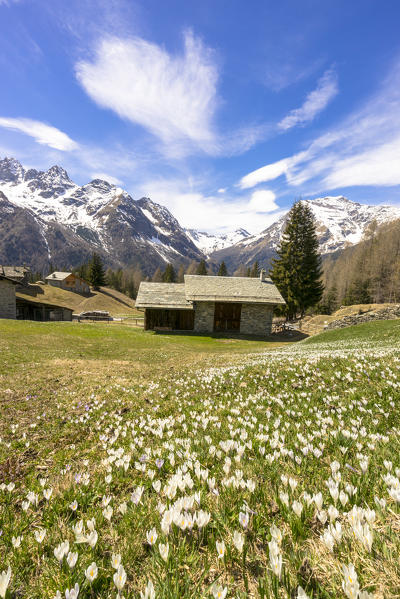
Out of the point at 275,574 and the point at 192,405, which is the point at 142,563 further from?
the point at 192,405

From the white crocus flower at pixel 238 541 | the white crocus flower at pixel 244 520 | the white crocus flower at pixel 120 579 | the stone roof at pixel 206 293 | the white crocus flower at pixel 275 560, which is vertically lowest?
the white crocus flower at pixel 120 579

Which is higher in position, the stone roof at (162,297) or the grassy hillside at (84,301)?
the stone roof at (162,297)

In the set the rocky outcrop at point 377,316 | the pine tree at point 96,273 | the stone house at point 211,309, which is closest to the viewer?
the rocky outcrop at point 377,316

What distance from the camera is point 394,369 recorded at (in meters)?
7.64

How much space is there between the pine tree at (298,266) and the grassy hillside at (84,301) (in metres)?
52.7

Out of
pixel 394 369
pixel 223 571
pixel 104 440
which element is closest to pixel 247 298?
pixel 394 369

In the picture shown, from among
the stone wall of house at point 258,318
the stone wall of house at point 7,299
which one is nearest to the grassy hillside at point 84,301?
the stone wall of house at point 7,299

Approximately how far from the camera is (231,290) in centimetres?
4316

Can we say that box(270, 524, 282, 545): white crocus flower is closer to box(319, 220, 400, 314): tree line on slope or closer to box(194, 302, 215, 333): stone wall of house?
box(194, 302, 215, 333): stone wall of house

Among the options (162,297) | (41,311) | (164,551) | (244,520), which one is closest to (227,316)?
(162,297)

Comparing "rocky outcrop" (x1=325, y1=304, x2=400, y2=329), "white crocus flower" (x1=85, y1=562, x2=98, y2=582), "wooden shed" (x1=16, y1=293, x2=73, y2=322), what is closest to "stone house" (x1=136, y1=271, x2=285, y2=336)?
"rocky outcrop" (x1=325, y1=304, x2=400, y2=329)

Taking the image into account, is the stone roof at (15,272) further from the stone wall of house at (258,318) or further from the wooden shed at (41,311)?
the stone wall of house at (258,318)

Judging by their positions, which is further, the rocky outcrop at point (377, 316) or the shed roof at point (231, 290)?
the shed roof at point (231, 290)

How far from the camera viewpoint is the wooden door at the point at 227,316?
41750mm
